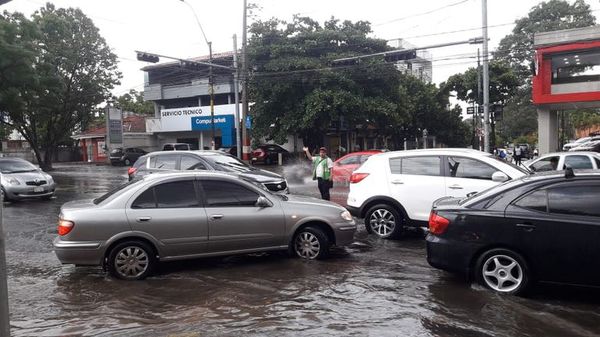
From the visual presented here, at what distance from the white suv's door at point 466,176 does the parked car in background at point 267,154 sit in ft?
95.5

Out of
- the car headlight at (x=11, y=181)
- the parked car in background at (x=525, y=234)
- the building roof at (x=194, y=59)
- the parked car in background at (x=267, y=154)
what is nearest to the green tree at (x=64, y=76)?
the building roof at (x=194, y=59)

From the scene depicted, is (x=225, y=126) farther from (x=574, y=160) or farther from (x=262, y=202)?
(x=262, y=202)

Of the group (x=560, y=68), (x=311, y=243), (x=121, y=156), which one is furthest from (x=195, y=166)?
(x=121, y=156)

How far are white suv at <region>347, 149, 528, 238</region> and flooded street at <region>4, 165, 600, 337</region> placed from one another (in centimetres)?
107

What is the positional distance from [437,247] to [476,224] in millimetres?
551

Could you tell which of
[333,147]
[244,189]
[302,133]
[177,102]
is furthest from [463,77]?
[244,189]

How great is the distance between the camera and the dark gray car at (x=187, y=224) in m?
6.52

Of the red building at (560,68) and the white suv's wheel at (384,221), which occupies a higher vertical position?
the red building at (560,68)

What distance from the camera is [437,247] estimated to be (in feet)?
19.6

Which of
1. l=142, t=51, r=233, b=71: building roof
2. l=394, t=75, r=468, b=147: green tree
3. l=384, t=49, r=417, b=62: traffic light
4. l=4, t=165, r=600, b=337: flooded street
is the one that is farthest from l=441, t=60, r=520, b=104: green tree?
l=4, t=165, r=600, b=337: flooded street

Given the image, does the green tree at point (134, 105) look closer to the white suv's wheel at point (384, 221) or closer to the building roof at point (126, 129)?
the building roof at point (126, 129)

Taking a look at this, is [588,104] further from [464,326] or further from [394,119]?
[464,326]

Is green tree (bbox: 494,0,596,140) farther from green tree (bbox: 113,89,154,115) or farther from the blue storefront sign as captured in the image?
green tree (bbox: 113,89,154,115)

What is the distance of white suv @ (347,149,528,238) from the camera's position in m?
8.29
